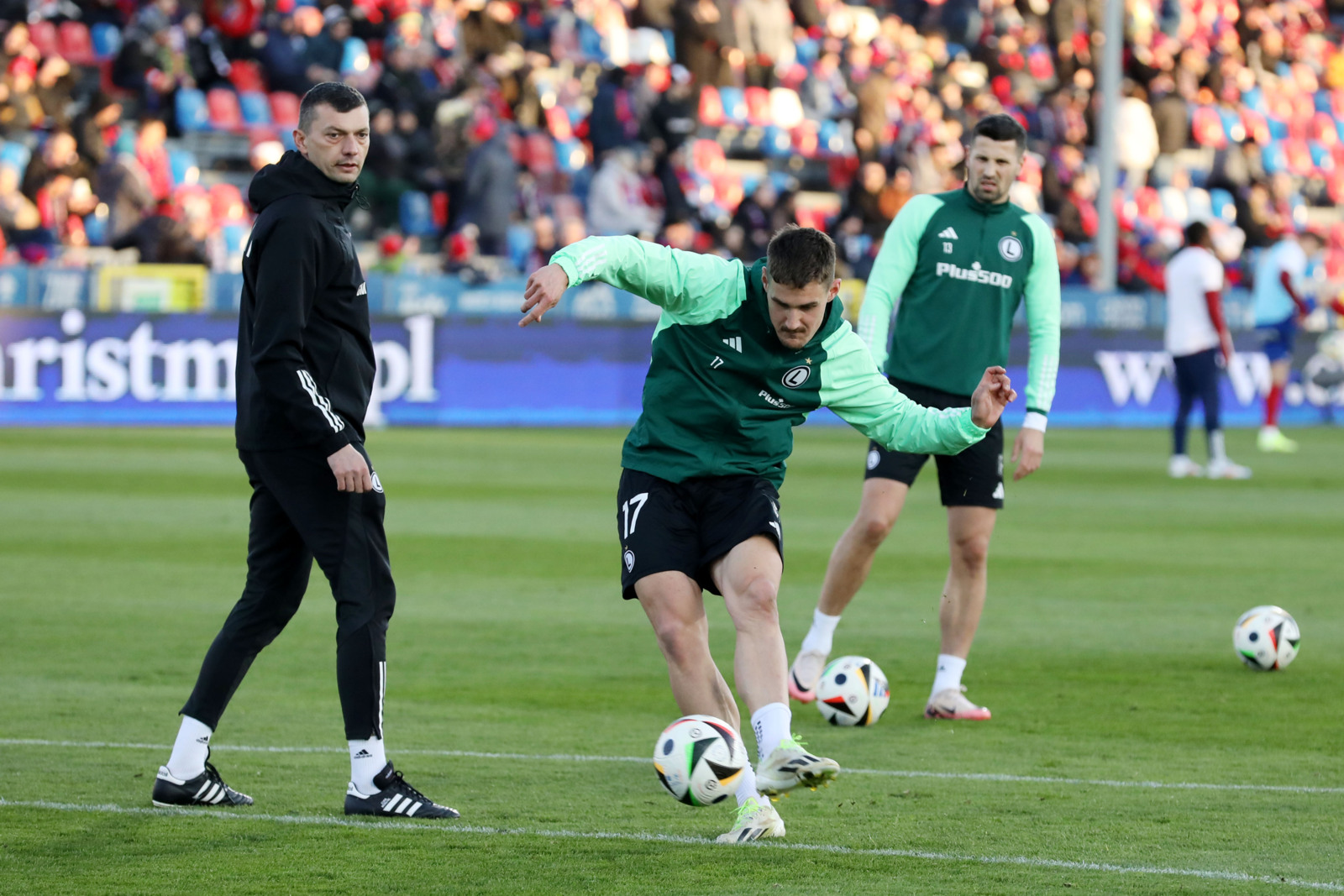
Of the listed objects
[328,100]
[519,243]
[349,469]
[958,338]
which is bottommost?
[519,243]

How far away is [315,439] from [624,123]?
23381 millimetres

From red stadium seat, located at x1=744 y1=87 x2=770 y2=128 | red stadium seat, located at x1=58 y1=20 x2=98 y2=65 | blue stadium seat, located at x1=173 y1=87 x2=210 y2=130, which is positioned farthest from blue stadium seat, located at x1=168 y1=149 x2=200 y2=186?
red stadium seat, located at x1=744 y1=87 x2=770 y2=128

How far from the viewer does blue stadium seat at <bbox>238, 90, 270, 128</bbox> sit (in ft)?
88.0

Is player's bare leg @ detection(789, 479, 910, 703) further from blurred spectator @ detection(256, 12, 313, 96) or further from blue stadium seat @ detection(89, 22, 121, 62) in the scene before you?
blue stadium seat @ detection(89, 22, 121, 62)

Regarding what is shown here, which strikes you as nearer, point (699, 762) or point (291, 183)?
point (699, 762)

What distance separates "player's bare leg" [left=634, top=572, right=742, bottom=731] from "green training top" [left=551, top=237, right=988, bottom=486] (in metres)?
0.33

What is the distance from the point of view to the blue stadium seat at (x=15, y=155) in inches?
944

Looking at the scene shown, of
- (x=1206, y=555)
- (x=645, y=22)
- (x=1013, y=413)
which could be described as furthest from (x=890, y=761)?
(x=645, y=22)

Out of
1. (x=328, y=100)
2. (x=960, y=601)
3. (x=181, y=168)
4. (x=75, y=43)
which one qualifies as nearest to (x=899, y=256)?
(x=960, y=601)

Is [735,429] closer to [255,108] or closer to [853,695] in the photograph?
[853,695]

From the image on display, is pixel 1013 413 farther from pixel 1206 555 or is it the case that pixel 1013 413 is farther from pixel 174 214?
pixel 1206 555

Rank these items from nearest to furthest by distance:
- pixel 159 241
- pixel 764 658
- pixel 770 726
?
pixel 770 726, pixel 764 658, pixel 159 241

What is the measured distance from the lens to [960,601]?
7.91m

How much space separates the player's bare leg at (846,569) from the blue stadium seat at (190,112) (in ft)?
66.3
